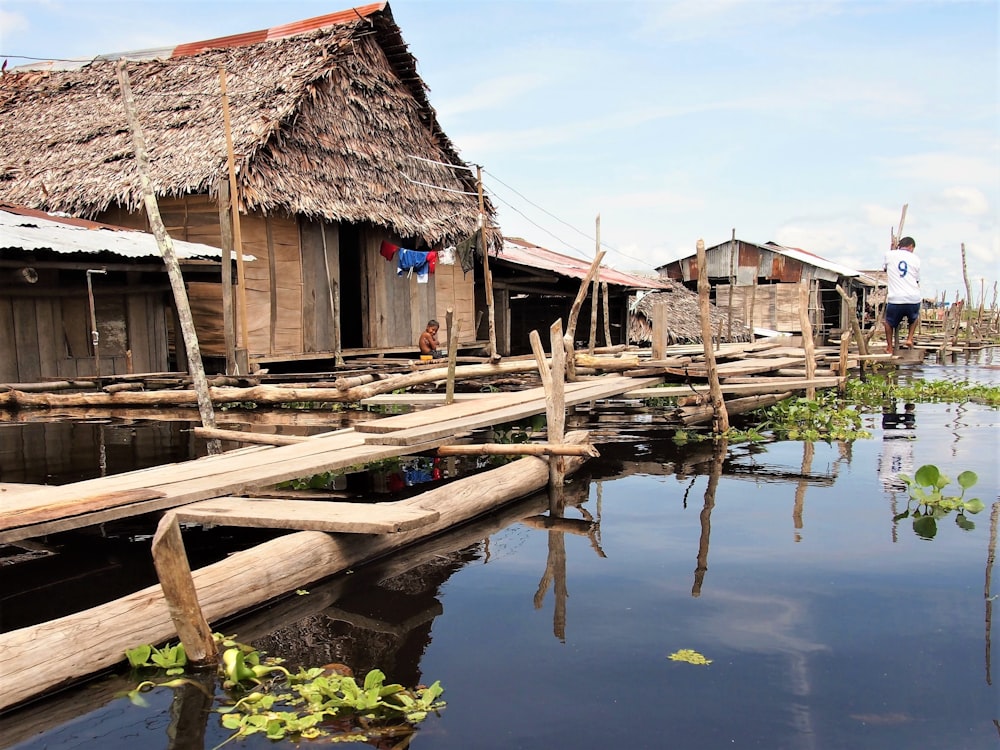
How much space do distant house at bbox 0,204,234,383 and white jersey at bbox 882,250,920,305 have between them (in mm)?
9437

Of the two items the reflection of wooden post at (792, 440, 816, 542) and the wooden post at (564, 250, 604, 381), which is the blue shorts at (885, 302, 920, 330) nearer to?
the reflection of wooden post at (792, 440, 816, 542)

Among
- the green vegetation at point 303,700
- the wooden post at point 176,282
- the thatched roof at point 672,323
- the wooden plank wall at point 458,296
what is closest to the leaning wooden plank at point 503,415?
the wooden post at point 176,282

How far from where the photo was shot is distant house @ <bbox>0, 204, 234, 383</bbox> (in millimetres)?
9602

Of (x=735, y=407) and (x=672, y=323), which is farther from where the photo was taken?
(x=672, y=323)

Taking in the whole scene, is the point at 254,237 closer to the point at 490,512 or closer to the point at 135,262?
the point at 135,262

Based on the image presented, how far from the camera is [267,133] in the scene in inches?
463

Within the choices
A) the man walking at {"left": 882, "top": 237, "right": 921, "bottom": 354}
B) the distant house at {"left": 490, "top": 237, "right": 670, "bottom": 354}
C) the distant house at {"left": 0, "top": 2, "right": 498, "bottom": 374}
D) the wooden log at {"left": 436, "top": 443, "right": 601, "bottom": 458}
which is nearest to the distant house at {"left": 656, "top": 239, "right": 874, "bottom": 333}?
the distant house at {"left": 490, "top": 237, "right": 670, "bottom": 354}

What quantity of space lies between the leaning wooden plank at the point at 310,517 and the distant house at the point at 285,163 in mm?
6262

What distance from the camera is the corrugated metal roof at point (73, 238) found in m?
8.99

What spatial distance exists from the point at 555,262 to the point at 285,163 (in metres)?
10.2

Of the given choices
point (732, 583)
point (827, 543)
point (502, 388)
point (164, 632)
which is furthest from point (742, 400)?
point (164, 632)

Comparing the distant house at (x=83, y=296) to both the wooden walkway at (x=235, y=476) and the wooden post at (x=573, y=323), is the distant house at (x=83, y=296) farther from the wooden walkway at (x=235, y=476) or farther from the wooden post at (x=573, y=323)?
the wooden post at (x=573, y=323)

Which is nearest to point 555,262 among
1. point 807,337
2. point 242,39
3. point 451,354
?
point 242,39

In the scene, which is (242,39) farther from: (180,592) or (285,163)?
(180,592)
